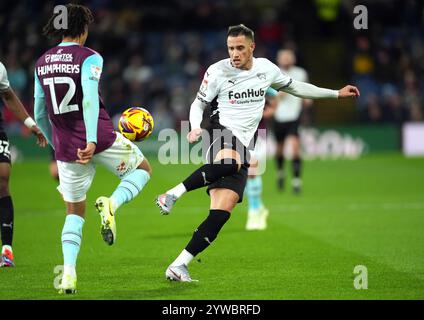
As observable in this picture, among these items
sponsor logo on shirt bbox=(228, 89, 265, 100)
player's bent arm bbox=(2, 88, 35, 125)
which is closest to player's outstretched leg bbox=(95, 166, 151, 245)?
sponsor logo on shirt bbox=(228, 89, 265, 100)

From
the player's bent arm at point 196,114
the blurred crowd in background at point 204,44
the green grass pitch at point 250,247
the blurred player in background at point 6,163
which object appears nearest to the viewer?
the green grass pitch at point 250,247

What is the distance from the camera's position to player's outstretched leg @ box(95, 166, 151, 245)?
686 centimetres

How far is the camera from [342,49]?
28.8 meters

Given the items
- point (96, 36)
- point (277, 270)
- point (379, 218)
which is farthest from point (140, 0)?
point (277, 270)

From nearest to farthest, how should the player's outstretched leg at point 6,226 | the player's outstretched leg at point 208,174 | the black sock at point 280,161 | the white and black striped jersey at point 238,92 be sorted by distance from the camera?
the player's outstretched leg at point 208,174
the white and black striped jersey at point 238,92
the player's outstretched leg at point 6,226
the black sock at point 280,161

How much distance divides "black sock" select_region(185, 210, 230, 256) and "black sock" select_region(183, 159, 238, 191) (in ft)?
1.01

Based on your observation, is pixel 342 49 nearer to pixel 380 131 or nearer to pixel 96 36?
pixel 380 131

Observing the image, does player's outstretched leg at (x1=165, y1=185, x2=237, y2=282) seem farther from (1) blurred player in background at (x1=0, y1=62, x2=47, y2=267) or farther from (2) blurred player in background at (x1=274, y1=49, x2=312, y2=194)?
(2) blurred player in background at (x1=274, y1=49, x2=312, y2=194)

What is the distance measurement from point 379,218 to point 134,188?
6076mm

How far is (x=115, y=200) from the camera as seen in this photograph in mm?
7121

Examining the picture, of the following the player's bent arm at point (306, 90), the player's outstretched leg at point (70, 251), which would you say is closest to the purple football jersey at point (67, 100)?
the player's outstretched leg at point (70, 251)

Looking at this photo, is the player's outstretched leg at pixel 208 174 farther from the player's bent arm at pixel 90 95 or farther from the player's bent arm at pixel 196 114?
the player's bent arm at pixel 90 95

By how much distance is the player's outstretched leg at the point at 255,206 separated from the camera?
11.6 metres
